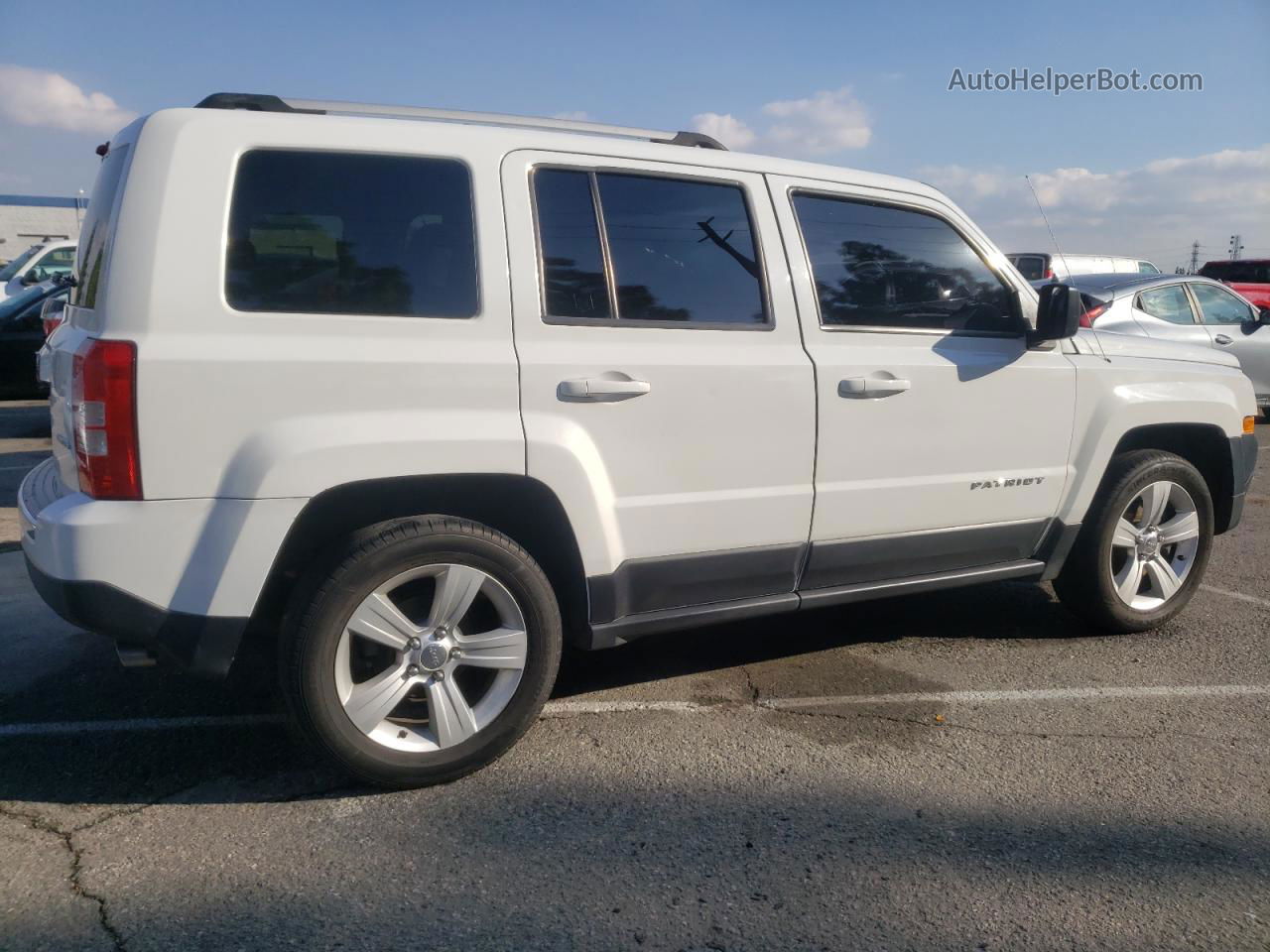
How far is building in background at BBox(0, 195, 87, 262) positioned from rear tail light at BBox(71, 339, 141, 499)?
44560mm

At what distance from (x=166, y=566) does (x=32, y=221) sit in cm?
4784

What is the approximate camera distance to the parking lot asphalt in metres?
2.54

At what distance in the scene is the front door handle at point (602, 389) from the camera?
3.21 meters

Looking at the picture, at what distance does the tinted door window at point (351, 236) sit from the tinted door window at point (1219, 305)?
963cm

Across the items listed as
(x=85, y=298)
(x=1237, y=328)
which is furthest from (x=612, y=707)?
(x=1237, y=328)

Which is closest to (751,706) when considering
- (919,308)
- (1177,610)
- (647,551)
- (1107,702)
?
(647,551)

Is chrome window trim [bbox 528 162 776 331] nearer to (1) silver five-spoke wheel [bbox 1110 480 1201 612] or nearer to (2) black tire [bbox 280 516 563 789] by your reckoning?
(2) black tire [bbox 280 516 563 789]

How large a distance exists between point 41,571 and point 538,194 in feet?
5.89

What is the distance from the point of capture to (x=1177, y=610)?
485cm

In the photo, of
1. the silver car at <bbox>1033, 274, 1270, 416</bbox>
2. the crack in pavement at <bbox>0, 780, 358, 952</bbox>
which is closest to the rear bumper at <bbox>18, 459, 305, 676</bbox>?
the crack in pavement at <bbox>0, 780, 358, 952</bbox>

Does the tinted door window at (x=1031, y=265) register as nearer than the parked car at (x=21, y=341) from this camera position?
No

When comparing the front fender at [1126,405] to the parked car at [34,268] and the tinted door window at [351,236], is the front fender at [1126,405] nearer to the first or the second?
the tinted door window at [351,236]

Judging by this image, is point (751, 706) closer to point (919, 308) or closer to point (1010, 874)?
point (1010, 874)

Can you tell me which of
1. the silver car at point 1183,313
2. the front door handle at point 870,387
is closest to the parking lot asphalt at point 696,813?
the front door handle at point 870,387
